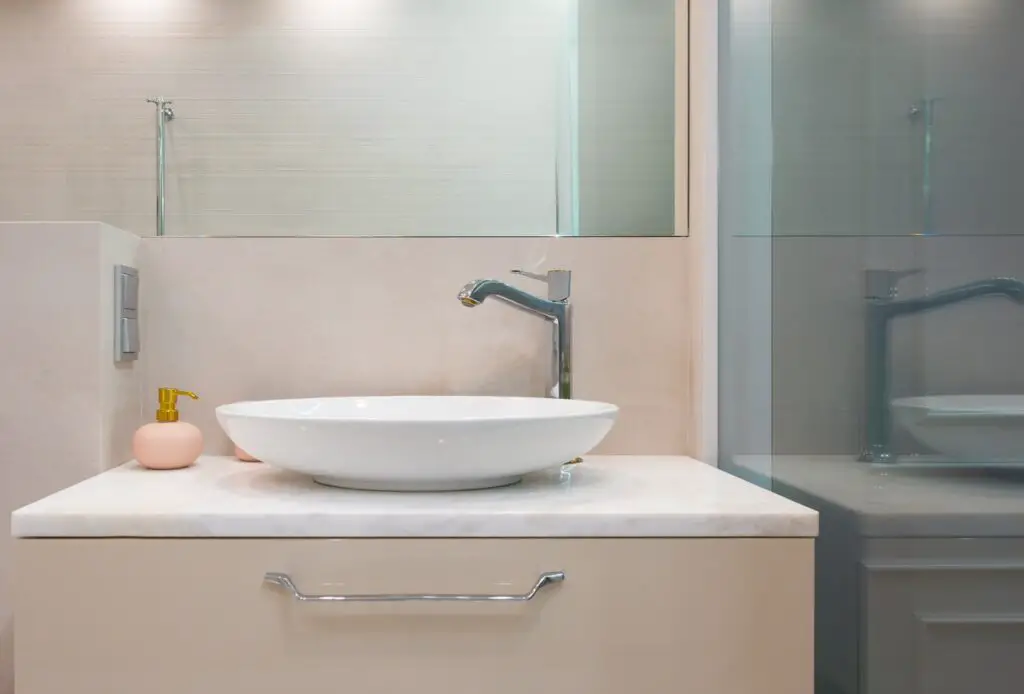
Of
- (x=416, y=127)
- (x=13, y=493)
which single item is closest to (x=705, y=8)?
(x=416, y=127)

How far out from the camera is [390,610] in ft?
2.70

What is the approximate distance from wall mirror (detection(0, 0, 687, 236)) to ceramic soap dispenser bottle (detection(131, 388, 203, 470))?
0.31 meters

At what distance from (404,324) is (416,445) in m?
0.48

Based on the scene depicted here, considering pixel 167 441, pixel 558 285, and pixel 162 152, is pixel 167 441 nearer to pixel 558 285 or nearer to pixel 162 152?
pixel 162 152

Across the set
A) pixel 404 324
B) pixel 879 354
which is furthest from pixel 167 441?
pixel 879 354

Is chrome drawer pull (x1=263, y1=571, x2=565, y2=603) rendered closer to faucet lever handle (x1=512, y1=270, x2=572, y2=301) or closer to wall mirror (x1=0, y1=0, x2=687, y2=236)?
faucet lever handle (x1=512, y1=270, x2=572, y2=301)

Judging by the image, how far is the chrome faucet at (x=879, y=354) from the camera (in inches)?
28.5

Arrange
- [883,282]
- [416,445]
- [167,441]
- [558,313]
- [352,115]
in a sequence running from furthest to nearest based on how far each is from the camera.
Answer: [352,115] < [558,313] < [167,441] < [416,445] < [883,282]

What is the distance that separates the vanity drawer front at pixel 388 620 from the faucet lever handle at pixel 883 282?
299 mm

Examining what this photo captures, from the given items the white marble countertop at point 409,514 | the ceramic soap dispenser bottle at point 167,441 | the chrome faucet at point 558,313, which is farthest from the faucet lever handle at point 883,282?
the ceramic soap dispenser bottle at point 167,441

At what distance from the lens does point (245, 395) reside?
1295mm

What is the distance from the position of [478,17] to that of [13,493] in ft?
3.32

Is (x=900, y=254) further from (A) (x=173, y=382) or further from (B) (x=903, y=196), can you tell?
(A) (x=173, y=382)

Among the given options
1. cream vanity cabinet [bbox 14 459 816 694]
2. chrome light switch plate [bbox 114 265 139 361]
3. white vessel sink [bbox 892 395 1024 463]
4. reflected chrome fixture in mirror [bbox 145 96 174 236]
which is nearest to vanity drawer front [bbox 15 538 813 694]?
cream vanity cabinet [bbox 14 459 816 694]
